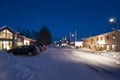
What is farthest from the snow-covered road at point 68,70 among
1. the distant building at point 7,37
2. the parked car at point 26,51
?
the distant building at point 7,37

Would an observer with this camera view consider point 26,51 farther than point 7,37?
No

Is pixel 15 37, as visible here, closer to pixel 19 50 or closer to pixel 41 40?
pixel 19 50

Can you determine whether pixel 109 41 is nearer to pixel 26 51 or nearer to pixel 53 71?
pixel 26 51

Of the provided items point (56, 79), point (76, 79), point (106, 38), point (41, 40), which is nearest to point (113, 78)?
point (76, 79)

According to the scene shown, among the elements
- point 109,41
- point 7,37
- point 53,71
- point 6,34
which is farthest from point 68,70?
point 109,41

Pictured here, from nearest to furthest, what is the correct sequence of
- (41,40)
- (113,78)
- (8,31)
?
(113,78) < (8,31) < (41,40)

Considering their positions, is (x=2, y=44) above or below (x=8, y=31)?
below

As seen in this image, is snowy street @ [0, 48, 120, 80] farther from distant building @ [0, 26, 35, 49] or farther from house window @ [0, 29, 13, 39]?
house window @ [0, 29, 13, 39]

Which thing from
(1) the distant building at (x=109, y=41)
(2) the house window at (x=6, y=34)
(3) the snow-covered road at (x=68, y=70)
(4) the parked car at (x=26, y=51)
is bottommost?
(3) the snow-covered road at (x=68, y=70)

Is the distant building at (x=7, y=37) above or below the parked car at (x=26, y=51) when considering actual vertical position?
above

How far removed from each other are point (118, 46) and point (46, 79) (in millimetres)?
45083

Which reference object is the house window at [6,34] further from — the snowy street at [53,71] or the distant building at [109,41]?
the snowy street at [53,71]

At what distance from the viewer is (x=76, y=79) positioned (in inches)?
456

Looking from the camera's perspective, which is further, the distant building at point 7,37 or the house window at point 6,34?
the house window at point 6,34
